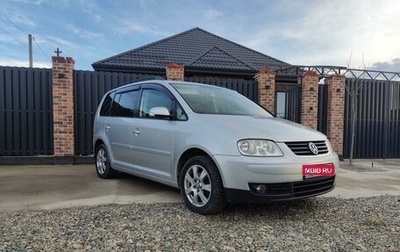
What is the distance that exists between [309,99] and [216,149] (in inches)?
236

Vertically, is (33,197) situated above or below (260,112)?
below

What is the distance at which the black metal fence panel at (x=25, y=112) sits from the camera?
7262mm

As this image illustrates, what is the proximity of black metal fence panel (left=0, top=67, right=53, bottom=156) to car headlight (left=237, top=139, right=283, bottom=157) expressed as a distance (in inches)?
223

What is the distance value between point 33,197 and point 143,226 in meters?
2.00

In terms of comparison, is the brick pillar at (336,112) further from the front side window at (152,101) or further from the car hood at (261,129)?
the front side window at (152,101)

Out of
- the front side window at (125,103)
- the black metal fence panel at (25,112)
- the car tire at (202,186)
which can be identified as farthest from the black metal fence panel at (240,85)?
the car tire at (202,186)

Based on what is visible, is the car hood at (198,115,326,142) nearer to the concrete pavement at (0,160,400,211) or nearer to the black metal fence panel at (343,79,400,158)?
the concrete pavement at (0,160,400,211)

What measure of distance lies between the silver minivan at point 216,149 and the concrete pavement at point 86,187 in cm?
40

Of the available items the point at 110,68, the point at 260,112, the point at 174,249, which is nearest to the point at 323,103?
the point at 260,112

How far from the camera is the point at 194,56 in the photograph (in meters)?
14.6

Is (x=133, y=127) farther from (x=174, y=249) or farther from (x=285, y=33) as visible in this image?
(x=285, y=33)

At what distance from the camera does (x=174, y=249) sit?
2.75 m

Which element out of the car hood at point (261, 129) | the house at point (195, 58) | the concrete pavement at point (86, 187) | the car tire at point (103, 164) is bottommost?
the concrete pavement at point (86, 187)

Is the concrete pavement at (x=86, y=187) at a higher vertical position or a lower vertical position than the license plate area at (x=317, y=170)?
lower
